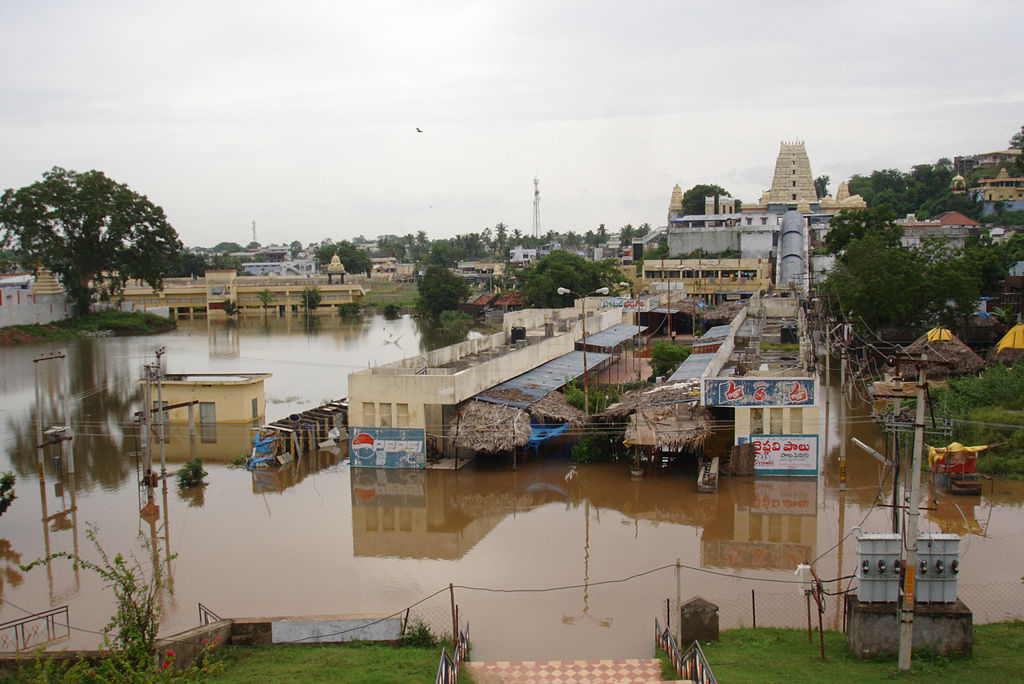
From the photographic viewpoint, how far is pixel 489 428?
1873cm

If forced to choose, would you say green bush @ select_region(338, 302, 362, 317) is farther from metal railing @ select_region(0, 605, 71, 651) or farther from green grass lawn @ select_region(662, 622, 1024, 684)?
green grass lawn @ select_region(662, 622, 1024, 684)

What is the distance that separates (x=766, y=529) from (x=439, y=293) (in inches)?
2028

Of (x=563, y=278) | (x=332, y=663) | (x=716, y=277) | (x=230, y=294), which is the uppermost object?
(x=563, y=278)

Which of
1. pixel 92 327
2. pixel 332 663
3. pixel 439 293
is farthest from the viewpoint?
pixel 439 293

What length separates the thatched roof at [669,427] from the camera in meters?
17.6

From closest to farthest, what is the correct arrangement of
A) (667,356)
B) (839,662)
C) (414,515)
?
(839,662), (414,515), (667,356)

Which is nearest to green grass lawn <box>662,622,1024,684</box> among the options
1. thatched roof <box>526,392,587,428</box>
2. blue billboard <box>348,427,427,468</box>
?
thatched roof <box>526,392,587,428</box>

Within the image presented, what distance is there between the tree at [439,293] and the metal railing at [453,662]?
181ft

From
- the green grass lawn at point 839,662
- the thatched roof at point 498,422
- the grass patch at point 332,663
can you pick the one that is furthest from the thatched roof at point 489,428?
the green grass lawn at point 839,662

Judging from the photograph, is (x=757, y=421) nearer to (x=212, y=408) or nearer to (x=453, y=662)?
(x=453, y=662)

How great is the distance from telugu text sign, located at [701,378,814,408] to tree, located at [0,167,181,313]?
47203 millimetres

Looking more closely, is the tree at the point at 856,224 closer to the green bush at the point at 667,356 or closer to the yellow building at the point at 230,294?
the green bush at the point at 667,356

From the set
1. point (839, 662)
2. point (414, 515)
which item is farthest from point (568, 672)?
point (414, 515)

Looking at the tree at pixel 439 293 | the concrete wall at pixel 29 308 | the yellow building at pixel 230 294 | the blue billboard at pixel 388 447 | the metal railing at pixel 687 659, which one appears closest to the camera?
the metal railing at pixel 687 659
